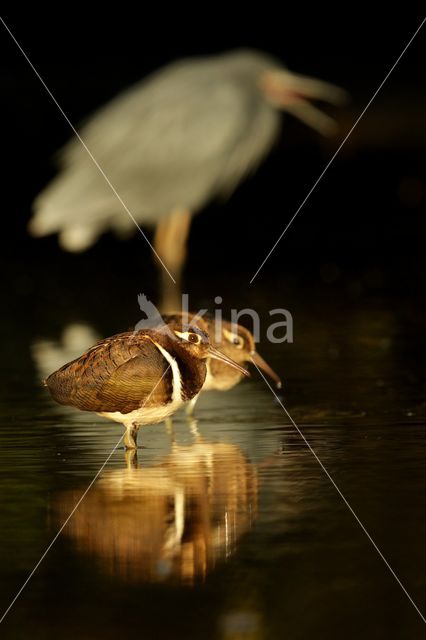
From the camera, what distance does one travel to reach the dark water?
5.56 metres

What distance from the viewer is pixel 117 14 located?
98.7ft

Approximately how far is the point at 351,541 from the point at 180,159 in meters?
11.4

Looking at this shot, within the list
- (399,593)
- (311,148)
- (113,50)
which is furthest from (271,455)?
(113,50)

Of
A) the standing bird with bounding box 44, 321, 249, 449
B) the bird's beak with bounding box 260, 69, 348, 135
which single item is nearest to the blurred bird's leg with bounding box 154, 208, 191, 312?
the bird's beak with bounding box 260, 69, 348, 135

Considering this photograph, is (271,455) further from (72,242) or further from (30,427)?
(72,242)

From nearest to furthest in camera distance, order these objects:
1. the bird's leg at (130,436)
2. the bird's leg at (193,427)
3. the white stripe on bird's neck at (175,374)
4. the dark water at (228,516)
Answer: the dark water at (228,516), the white stripe on bird's neck at (175,374), the bird's leg at (130,436), the bird's leg at (193,427)

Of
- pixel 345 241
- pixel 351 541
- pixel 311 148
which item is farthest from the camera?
pixel 311 148

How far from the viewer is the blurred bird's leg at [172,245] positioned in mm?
15859

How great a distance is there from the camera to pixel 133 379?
7926 millimetres

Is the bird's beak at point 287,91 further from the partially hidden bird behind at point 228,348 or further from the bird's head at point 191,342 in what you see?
the bird's head at point 191,342

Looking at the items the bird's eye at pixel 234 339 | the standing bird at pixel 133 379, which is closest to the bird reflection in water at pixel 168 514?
the standing bird at pixel 133 379

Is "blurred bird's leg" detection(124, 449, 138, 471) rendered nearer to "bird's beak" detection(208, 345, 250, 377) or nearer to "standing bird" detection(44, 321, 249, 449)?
"standing bird" detection(44, 321, 249, 449)

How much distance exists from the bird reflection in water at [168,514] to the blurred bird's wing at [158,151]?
9325 mm

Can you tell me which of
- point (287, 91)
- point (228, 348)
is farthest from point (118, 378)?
point (287, 91)
